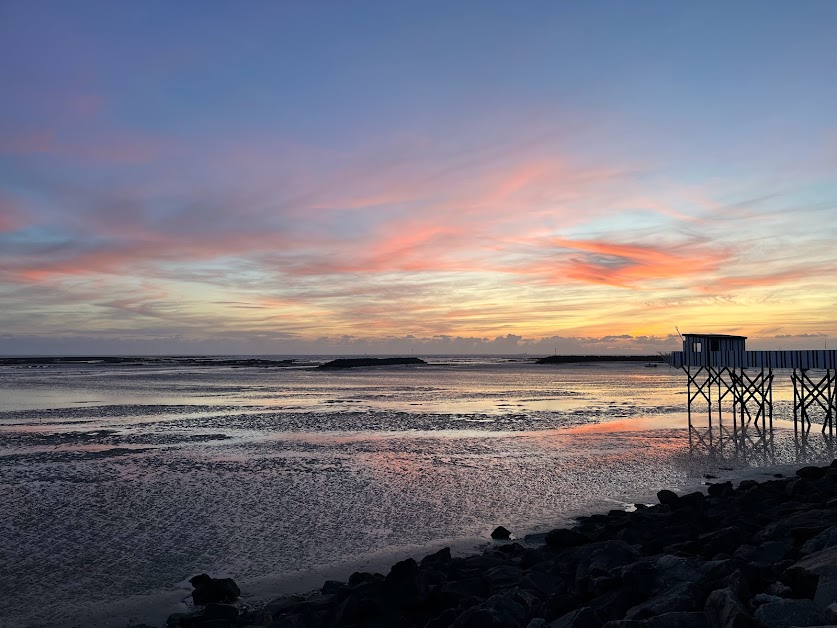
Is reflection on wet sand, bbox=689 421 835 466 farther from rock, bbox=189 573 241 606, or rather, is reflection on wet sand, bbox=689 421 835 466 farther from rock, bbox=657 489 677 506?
rock, bbox=189 573 241 606

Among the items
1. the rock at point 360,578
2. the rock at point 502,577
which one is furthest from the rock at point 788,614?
the rock at point 360,578

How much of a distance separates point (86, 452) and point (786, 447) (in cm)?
2974

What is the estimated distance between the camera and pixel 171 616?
9.70 meters

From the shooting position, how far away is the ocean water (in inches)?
467

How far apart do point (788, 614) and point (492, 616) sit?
3.17 metres

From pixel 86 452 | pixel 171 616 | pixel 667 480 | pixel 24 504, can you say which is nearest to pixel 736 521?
pixel 667 480

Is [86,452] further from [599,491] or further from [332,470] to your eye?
[599,491]

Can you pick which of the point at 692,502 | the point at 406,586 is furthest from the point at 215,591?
the point at 692,502

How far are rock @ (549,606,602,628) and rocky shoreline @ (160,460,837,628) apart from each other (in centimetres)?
2

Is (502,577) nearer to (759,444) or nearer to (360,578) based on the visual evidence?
(360,578)

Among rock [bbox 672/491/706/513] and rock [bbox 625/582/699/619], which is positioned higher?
rock [bbox 625/582/699/619]

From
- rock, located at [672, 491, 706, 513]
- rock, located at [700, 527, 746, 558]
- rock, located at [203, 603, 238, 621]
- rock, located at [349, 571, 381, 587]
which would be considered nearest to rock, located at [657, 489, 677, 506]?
rock, located at [672, 491, 706, 513]

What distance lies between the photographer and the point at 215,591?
10.5m

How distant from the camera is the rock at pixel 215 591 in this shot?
34.2 ft
